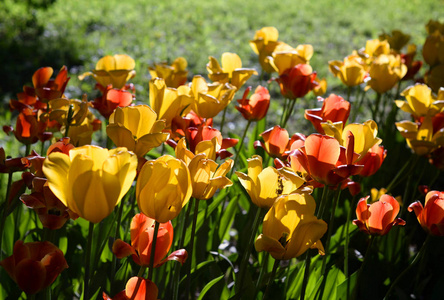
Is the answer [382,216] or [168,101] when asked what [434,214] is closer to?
[382,216]

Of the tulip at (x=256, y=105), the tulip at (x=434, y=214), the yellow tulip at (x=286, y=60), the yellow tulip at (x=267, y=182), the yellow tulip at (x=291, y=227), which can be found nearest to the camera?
the yellow tulip at (x=291, y=227)

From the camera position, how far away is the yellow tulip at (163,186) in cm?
101

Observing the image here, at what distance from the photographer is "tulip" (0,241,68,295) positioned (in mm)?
984

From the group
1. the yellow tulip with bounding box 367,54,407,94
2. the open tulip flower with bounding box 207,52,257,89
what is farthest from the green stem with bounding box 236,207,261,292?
the yellow tulip with bounding box 367,54,407,94

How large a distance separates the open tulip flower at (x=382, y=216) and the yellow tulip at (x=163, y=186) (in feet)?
1.84

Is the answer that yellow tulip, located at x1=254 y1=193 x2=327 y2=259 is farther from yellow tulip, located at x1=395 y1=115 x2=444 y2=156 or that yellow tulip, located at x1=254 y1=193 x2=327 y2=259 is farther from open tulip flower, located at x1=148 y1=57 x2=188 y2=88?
open tulip flower, located at x1=148 y1=57 x2=188 y2=88

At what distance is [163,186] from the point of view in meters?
1.02

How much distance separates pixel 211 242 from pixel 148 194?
0.99m

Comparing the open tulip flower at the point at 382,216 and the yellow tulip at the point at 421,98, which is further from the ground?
the yellow tulip at the point at 421,98

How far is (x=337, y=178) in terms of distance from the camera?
1204 millimetres

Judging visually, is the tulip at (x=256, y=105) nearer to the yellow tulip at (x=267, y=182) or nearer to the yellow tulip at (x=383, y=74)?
the yellow tulip at (x=267, y=182)

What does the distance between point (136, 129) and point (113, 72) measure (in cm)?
65

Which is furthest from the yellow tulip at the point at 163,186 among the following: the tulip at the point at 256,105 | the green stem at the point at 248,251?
the tulip at the point at 256,105

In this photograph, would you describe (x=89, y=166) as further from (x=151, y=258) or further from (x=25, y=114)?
(x=25, y=114)
